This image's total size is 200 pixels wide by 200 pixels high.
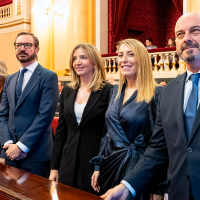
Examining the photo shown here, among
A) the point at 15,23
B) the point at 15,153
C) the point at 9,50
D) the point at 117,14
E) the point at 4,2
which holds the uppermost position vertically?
the point at 4,2

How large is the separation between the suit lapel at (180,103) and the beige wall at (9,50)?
9950 millimetres

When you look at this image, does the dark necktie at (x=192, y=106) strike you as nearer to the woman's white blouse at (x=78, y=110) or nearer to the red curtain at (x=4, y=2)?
the woman's white blouse at (x=78, y=110)

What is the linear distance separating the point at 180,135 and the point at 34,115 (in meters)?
1.46

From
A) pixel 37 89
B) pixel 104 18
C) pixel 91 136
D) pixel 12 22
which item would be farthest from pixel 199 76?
pixel 12 22

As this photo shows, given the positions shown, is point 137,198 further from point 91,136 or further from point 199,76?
point 199,76

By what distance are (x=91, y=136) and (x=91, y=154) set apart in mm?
133

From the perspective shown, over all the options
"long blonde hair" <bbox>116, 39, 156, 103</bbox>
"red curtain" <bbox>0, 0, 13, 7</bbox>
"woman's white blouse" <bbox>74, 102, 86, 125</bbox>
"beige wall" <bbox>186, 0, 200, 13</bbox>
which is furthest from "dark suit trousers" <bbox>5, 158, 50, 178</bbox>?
"red curtain" <bbox>0, 0, 13, 7</bbox>

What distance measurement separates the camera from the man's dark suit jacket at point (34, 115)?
2387mm

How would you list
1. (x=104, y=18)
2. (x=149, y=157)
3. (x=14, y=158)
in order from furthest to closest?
(x=104, y=18)
(x=14, y=158)
(x=149, y=157)

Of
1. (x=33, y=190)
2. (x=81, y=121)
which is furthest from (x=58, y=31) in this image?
(x=33, y=190)

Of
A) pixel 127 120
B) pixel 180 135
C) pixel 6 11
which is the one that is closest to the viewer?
pixel 180 135

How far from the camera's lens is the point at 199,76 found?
54.6 inches

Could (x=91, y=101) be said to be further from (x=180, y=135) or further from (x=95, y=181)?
(x=180, y=135)

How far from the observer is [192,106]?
136cm
